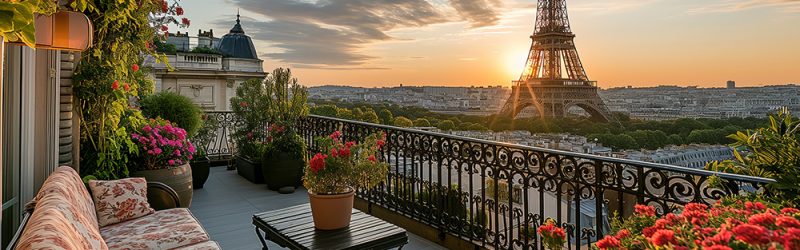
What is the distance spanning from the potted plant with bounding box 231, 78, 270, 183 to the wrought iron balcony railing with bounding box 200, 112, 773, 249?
2123 millimetres

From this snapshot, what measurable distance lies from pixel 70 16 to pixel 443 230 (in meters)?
2.75

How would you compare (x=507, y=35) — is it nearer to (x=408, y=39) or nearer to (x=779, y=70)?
(x=408, y=39)

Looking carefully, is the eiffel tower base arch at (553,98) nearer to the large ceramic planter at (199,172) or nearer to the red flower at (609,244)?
the large ceramic planter at (199,172)

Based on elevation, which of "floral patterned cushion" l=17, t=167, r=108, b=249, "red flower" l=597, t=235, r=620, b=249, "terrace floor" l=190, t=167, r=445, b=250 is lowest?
"terrace floor" l=190, t=167, r=445, b=250

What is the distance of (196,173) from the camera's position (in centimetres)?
535

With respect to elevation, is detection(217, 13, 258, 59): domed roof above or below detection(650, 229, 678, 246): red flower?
above

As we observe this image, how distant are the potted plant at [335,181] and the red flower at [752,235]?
1.93 meters

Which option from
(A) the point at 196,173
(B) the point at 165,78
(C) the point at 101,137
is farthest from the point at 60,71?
(B) the point at 165,78

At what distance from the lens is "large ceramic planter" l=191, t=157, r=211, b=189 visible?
5340 mm

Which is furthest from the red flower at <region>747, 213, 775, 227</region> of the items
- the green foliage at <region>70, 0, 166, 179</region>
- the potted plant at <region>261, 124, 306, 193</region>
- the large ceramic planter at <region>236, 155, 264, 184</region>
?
the large ceramic planter at <region>236, 155, 264, 184</region>

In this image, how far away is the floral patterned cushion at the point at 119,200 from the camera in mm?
2758

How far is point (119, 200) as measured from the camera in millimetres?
2824

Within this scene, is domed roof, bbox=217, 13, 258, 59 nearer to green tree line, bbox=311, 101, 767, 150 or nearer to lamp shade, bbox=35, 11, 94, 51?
green tree line, bbox=311, 101, 767, 150

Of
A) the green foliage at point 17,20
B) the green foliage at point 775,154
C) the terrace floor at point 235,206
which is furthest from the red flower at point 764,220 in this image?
the terrace floor at point 235,206
